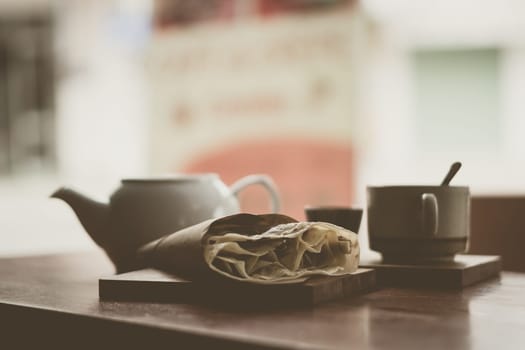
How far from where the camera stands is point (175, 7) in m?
3.42

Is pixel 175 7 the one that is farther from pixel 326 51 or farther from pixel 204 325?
pixel 204 325

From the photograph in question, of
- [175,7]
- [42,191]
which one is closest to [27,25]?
[42,191]

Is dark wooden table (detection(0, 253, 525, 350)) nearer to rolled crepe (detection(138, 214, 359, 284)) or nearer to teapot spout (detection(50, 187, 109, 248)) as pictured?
rolled crepe (detection(138, 214, 359, 284))

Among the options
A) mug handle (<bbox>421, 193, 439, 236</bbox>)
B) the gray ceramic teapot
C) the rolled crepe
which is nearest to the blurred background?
the gray ceramic teapot

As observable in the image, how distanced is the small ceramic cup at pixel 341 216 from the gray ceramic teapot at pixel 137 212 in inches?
7.3

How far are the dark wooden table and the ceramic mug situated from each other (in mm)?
72

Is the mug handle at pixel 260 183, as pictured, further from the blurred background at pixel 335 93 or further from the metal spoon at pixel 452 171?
the blurred background at pixel 335 93

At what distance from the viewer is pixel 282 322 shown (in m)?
0.62

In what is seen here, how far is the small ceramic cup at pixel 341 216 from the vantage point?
0.95 meters

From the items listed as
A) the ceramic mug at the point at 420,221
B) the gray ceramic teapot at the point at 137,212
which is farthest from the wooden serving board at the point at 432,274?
the gray ceramic teapot at the point at 137,212

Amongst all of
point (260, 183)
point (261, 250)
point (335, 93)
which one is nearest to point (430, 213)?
point (261, 250)

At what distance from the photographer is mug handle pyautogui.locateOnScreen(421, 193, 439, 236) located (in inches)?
34.7

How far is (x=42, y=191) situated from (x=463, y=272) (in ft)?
12.7

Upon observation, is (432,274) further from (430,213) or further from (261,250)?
(261,250)
